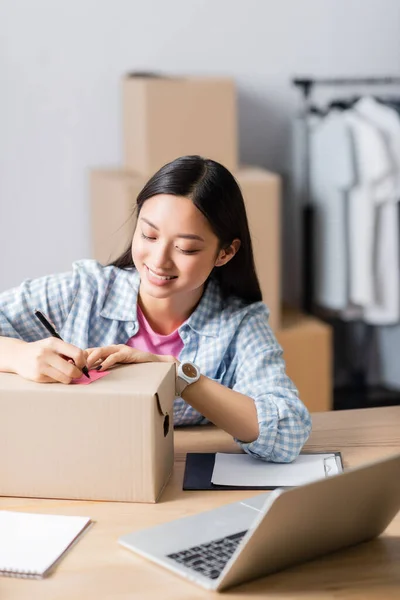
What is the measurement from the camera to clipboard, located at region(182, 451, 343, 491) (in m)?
1.28

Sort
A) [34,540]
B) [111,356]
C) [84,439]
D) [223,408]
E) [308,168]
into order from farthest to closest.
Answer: [308,168], [223,408], [111,356], [84,439], [34,540]

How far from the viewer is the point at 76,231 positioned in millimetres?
3348

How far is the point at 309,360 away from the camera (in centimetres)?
326

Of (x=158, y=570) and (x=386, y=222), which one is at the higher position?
(x=158, y=570)

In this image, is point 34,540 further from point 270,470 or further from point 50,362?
point 270,470

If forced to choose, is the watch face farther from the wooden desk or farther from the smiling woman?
the wooden desk

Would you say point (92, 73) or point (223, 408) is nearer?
point (223, 408)

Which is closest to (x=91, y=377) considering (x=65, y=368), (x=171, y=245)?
(x=65, y=368)

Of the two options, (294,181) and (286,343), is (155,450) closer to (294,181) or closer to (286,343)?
(286,343)

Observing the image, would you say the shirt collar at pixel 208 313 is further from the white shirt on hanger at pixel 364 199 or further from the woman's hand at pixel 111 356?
the white shirt on hanger at pixel 364 199

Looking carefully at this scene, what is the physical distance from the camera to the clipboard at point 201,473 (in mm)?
1284

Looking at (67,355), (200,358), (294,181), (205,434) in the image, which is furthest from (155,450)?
(294,181)

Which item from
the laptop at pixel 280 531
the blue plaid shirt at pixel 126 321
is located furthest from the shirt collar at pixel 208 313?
the laptop at pixel 280 531

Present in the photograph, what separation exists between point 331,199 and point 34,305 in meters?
1.85
